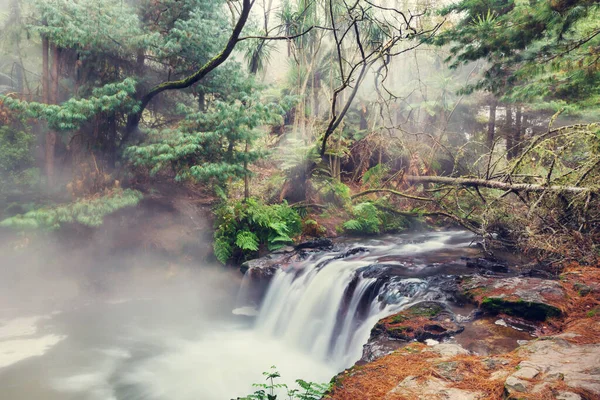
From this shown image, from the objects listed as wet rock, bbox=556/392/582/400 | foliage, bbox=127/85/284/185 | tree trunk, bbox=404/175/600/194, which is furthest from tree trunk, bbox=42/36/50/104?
wet rock, bbox=556/392/582/400

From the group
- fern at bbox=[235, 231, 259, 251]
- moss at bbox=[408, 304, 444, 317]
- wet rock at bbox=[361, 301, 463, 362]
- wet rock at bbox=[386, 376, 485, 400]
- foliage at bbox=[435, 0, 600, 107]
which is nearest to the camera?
wet rock at bbox=[386, 376, 485, 400]

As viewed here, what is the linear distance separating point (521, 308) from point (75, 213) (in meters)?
9.67

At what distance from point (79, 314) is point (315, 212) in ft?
24.8

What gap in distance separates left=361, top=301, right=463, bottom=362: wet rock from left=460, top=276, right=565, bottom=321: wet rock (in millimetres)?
748

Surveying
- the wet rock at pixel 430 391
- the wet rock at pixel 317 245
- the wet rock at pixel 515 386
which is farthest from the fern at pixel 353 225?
the wet rock at pixel 515 386

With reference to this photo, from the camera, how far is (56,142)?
10.7 metres

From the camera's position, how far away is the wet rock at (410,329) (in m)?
5.27

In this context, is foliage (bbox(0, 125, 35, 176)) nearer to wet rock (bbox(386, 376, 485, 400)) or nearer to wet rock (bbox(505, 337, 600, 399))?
wet rock (bbox(386, 376, 485, 400))

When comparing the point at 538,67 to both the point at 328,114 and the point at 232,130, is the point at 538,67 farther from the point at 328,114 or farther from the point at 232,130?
the point at 328,114

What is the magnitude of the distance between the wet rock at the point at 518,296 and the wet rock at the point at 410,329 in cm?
75

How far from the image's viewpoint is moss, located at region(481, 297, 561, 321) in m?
5.75

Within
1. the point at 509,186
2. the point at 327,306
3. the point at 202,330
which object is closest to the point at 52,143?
the point at 202,330

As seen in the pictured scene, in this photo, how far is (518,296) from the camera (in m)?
6.18

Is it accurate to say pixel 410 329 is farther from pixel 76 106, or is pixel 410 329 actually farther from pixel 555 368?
pixel 76 106
